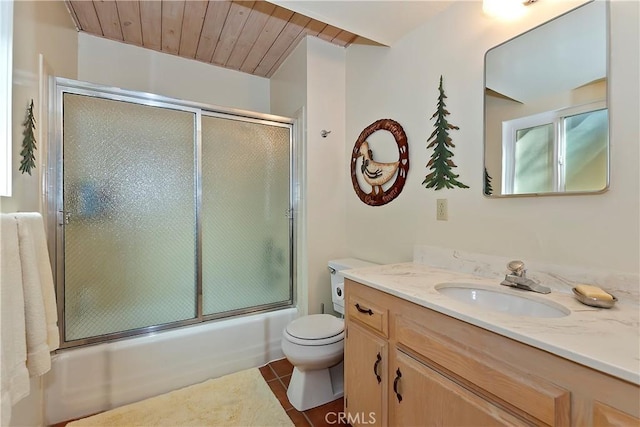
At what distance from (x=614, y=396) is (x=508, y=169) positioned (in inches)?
36.2

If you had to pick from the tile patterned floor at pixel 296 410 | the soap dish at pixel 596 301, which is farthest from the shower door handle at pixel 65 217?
the soap dish at pixel 596 301

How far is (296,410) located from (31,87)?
2.11 metres

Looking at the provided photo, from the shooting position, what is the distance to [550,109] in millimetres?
1112

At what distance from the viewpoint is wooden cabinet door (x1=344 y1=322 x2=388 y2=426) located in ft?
3.90

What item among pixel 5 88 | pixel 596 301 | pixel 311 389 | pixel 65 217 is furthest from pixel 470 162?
pixel 65 217

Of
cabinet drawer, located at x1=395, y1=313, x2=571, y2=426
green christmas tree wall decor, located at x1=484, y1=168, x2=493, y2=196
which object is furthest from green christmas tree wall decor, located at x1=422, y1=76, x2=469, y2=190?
cabinet drawer, located at x1=395, y1=313, x2=571, y2=426

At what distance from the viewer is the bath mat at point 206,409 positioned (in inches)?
58.6

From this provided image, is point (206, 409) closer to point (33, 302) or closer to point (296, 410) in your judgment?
point (296, 410)

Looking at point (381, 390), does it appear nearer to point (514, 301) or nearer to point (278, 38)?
point (514, 301)

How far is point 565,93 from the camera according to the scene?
1.07m

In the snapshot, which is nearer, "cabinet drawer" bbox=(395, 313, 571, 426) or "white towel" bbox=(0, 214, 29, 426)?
"cabinet drawer" bbox=(395, 313, 571, 426)

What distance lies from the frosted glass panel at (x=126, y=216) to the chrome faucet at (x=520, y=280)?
6.12ft

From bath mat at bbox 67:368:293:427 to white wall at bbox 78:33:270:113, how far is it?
2.30 meters

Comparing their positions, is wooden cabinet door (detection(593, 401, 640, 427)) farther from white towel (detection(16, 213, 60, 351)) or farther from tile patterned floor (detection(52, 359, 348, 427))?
white towel (detection(16, 213, 60, 351))
